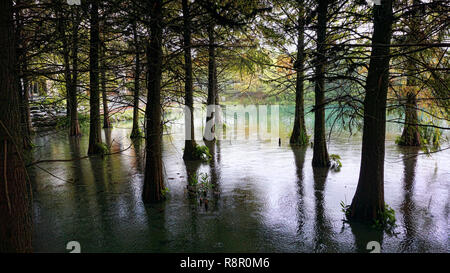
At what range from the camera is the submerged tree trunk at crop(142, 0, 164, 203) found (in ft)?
22.6

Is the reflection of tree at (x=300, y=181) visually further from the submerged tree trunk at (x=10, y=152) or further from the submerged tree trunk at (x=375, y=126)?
the submerged tree trunk at (x=10, y=152)

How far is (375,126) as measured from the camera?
5965 mm

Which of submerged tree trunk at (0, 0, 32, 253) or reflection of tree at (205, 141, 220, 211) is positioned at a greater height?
submerged tree trunk at (0, 0, 32, 253)

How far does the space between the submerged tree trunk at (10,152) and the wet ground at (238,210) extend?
53 centimetres


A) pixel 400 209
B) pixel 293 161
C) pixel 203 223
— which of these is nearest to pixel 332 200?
pixel 400 209

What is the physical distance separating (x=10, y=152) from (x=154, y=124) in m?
3.90

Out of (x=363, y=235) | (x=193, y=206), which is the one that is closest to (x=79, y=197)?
(x=193, y=206)

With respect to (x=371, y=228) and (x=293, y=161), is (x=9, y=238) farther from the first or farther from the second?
(x=293, y=161)

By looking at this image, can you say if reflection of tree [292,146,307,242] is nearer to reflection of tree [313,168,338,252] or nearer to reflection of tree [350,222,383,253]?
reflection of tree [313,168,338,252]

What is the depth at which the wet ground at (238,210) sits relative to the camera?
5.52 meters

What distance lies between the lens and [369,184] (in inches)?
242

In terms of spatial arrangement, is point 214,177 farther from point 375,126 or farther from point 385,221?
point 375,126

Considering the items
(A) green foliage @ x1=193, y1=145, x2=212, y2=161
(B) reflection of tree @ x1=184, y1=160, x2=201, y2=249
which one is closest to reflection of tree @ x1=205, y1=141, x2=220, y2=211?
(A) green foliage @ x1=193, y1=145, x2=212, y2=161

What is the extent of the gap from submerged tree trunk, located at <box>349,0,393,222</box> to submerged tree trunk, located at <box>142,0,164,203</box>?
4878mm
